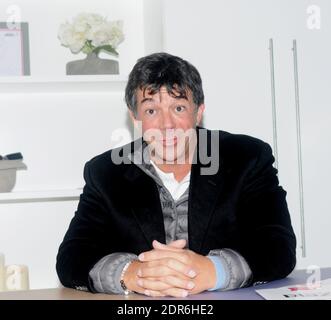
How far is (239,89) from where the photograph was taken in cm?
229

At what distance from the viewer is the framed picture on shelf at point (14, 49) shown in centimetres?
251

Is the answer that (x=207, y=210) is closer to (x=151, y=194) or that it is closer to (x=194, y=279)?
(x=151, y=194)

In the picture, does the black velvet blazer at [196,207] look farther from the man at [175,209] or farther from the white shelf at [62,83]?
the white shelf at [62,83]

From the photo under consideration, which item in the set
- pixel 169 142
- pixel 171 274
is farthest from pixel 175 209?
pixel 171 274

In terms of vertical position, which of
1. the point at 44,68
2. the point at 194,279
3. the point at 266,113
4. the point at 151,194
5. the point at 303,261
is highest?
the point at 44,68

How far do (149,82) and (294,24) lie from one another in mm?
852

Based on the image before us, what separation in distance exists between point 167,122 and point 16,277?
3.48 feet

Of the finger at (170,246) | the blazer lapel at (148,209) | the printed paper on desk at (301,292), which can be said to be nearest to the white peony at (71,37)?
the blazer lapel at (148,209)

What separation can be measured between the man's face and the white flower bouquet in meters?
0.79

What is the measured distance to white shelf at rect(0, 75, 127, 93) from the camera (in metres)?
2.35

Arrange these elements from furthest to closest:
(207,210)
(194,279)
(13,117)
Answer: (13,117) → (207,210) → (194,279)

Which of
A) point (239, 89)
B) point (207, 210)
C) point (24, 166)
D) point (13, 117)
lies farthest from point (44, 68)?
point (207, 210)

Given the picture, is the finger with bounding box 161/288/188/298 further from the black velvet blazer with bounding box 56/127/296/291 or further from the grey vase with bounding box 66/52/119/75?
the grey vase with bounding box 66/52/119/75

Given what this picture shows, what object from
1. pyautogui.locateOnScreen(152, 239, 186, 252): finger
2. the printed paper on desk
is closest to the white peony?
pyautogui.locateOnScreen(152, 239, 186, 252): finger
